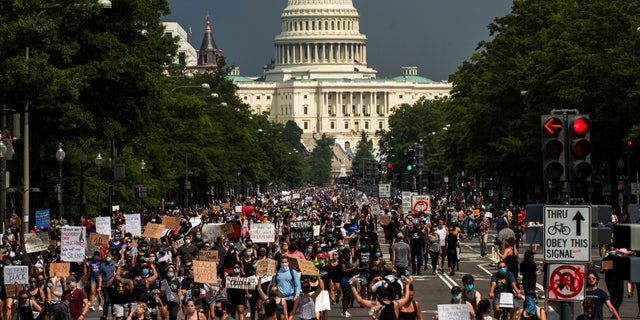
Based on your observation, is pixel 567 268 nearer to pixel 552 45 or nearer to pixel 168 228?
pixel 168 228

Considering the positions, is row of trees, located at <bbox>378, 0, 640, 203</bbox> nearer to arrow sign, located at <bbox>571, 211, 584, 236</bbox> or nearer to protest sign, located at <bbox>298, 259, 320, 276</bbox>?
protest sign, located at <bbox>298, 259, 320, 276</bbox>

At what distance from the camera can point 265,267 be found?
1239 inches

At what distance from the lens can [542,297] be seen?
3712 cm

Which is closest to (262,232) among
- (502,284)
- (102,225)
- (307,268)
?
(102,225)

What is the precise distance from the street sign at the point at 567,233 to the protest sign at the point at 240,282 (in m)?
12.0

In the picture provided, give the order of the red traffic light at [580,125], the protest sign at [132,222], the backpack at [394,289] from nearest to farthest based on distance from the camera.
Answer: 1. the red traffic light at [580,125]
2. the backpack at [394,289]
3. the protest sign at [132,222]

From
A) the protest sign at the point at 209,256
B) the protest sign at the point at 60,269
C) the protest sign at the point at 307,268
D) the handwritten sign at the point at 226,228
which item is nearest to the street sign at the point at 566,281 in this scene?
the protest sign at the point at 307,268

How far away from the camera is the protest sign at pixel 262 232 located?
44.4 m

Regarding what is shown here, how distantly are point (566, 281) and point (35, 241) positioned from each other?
18.5 meters

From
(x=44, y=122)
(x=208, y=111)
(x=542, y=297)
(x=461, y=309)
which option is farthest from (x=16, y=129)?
(x=208, y=111)

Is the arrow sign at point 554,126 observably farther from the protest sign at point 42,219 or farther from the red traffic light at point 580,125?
the protest sign at point 42,219

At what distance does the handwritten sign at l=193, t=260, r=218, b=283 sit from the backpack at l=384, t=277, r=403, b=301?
3.49 meters

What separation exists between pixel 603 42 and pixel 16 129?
88.4 ft

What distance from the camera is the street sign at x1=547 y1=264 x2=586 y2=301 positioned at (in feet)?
67.4
